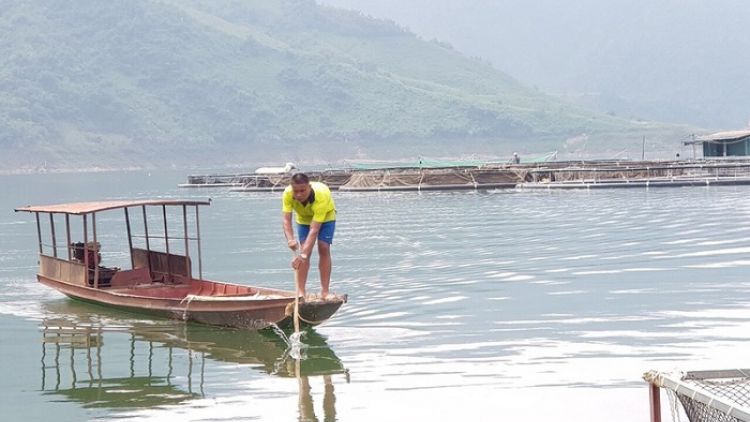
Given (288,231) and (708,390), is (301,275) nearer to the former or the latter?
(288,231)

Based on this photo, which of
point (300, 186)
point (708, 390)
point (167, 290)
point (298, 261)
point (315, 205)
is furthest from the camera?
point (167, 290)

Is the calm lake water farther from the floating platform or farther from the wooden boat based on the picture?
the floating platform

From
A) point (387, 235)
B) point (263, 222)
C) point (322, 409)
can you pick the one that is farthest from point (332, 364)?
point (263, 222)

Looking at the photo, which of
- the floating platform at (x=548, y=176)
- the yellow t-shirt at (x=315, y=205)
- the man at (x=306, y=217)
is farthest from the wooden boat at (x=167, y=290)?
the floating platform at (x=548, y=176)

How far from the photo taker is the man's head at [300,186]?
1755cm

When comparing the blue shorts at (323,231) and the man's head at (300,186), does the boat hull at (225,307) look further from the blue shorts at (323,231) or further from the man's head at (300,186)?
the man's head at (300,186)

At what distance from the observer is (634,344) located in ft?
58.9

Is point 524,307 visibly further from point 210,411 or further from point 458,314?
point 210,411

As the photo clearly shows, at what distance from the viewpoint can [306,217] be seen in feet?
60.3

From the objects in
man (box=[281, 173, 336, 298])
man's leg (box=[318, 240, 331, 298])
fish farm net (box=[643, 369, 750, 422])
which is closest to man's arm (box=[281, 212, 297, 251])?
man (box=[281, 173, 336, 298])

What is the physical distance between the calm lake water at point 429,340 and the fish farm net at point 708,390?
4.01 ft

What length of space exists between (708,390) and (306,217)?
28.9 ft

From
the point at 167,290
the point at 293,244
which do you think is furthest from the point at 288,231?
the point at 167,290

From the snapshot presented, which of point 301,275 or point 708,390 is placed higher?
point 301,275
